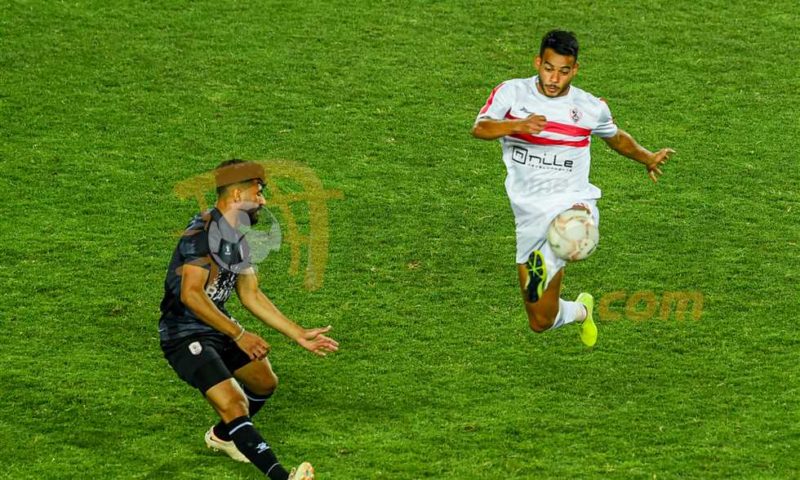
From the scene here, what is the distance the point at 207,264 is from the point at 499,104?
212 centimetres

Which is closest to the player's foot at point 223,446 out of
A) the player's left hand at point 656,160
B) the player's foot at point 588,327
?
the player's foot at point 588,327

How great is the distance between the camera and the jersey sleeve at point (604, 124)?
345 inches

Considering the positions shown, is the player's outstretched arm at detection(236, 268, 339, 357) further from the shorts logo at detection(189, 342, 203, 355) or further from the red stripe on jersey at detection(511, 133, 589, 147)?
the red stripe on jersey at detection(511, 133, 589, 147)

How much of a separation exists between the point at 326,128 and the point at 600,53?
10.1 feet

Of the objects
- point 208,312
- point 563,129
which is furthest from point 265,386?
point 563,129

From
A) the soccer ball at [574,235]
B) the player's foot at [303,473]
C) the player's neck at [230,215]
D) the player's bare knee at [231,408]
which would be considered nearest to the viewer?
the player's foot at [303,473]

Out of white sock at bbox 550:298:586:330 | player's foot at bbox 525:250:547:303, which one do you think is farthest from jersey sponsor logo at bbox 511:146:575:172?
white sock at bbox 550:298:586:330

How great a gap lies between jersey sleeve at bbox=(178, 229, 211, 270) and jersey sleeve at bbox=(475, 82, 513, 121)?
1.91m

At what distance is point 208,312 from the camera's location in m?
7.68

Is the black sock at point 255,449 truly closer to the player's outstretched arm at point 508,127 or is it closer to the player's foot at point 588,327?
the player's outstretched arm at point 508,127

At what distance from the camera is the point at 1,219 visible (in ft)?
37.2

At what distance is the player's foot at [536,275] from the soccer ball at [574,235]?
0.40 feet

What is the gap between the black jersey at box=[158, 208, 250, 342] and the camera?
7.89 metres

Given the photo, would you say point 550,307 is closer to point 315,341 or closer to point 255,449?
point 315,341
